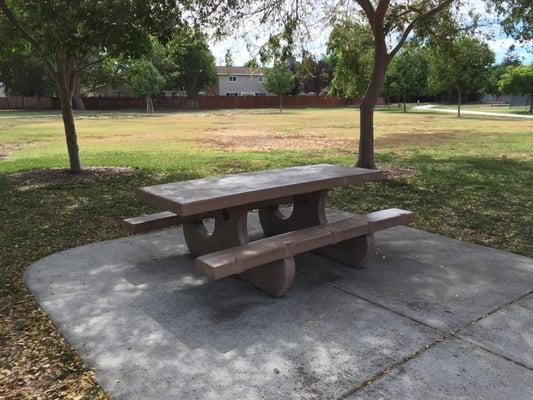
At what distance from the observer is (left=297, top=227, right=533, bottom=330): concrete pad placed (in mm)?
3715

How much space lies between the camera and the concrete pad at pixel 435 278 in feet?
12.2

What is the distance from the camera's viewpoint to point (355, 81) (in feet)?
40.3

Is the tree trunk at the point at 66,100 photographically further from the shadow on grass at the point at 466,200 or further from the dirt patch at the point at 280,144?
the dirt patch at the point at 280,144

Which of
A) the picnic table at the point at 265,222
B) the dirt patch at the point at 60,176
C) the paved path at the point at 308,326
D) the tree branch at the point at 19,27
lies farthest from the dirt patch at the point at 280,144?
the paved path at the point at 308,326

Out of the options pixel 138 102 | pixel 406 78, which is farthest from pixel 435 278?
pixel 138 102

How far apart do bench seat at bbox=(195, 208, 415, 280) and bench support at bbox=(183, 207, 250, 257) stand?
28cm

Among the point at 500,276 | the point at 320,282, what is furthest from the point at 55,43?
the point at 500,276

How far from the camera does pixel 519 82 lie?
47.2 metres

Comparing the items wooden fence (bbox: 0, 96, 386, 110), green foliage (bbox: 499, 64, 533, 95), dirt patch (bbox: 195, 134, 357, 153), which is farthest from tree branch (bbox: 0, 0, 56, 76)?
wooden fence (bbox: 0, 96, 386, 110)

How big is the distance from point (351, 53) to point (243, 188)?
8.37m

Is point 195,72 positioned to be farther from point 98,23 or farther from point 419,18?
point 98,23

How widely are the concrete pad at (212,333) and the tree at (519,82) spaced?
163ft

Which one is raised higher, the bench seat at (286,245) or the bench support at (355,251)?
the bench seat at (286,245)

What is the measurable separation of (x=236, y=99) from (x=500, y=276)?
63.9 m
